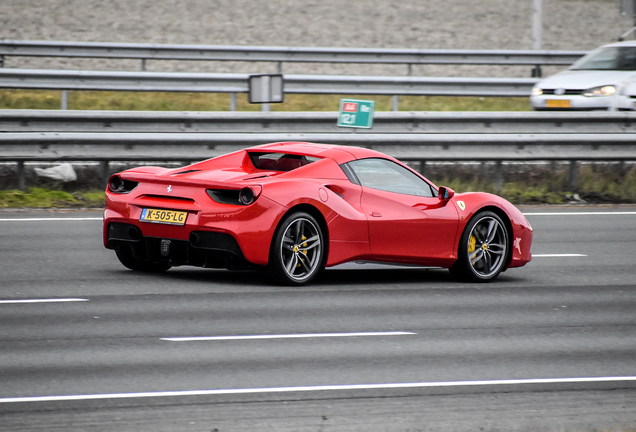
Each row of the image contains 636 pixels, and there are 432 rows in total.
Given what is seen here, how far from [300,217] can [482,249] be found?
6.94 ft

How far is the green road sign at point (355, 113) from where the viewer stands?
614 inches

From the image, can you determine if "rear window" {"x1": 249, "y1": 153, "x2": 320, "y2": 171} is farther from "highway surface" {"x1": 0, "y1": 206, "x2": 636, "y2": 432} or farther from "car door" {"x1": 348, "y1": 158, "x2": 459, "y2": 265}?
"highway surface" {"x1": 0, "y1": 206, "x2": 636, "y2": 432}

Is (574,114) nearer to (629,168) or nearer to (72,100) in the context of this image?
(629,168)

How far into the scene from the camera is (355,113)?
15.7 m

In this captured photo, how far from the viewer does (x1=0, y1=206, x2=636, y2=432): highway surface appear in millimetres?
5500

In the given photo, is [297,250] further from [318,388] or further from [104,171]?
[104,171]

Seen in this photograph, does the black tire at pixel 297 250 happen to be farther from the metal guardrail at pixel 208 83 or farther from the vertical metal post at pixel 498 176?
the metal guardrail at pixel 208 83

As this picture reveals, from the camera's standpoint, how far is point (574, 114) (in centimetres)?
1752

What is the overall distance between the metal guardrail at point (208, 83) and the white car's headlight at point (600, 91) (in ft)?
8.77

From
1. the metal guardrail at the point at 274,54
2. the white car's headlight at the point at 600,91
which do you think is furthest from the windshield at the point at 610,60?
the metal guardrail at the point at 274,54

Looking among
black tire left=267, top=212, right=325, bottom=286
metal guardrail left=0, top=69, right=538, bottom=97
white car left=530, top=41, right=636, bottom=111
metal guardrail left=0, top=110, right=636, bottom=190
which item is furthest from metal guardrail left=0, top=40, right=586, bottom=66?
black tire left=267, top=212, right=325, bottom=286

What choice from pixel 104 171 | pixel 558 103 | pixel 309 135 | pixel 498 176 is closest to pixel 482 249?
pixel 309 135

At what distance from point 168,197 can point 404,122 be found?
8.68 m

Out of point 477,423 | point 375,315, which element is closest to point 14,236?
point 375,315
